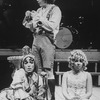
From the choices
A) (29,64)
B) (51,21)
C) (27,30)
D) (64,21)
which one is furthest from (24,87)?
(64,21)

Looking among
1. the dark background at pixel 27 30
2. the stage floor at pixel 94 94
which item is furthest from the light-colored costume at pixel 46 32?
the dark background at pixel 27 30

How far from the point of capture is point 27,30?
6.95 metres

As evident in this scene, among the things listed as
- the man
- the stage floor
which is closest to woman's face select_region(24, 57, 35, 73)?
the man

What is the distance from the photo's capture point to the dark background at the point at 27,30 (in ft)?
22.5

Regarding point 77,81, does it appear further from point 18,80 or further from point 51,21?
point 51,21

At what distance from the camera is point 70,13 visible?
23.4ft

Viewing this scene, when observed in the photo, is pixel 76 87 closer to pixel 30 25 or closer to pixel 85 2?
pixel 30 25

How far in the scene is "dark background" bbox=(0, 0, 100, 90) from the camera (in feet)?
22.5

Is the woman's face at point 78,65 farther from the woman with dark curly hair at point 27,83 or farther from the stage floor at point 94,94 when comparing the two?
the stage floor at point 94,94

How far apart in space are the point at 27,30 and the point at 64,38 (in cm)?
94

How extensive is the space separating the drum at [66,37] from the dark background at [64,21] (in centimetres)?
7

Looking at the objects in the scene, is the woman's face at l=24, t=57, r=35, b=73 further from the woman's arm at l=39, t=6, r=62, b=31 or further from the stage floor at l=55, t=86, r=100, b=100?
the stage floor at l=55, t=86, r=100, b=100

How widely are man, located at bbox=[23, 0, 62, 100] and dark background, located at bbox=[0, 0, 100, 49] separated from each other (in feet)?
6.55

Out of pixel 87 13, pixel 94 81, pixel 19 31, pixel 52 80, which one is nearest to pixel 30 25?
pixel 52 80
